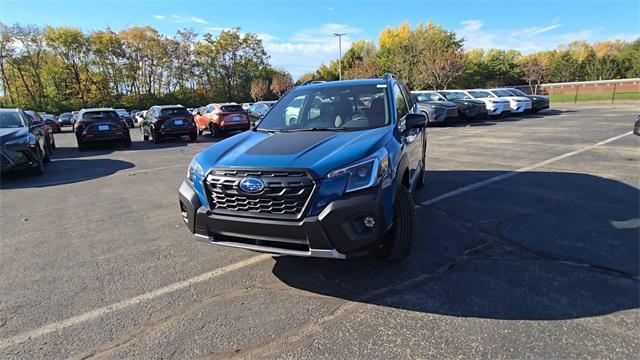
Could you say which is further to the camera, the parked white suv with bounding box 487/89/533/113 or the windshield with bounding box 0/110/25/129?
the parked white suv with bounding box 487/89/533/113

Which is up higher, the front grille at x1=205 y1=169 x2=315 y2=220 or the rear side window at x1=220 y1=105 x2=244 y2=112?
the rear side window at x1=220 y1=105 x2=244 y2=112

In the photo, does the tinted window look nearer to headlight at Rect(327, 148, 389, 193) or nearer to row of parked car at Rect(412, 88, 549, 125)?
row of parked car at Rect(412, 88, 549, 125)

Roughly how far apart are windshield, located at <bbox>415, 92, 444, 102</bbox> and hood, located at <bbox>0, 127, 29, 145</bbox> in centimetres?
1619

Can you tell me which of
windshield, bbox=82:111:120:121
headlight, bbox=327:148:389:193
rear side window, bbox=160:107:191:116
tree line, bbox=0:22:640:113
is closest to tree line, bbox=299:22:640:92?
tree line, bbox=0:22:640:113

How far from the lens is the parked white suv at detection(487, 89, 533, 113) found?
68.8ft

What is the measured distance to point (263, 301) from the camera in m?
3.11

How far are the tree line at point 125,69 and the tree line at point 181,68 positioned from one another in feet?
0.42


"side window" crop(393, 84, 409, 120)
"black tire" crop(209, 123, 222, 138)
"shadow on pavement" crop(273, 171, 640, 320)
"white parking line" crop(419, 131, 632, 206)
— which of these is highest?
"side window" crop(393, 84, 409, 120)

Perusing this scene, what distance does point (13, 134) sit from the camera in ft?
26.9

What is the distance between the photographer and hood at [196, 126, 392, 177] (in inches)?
117

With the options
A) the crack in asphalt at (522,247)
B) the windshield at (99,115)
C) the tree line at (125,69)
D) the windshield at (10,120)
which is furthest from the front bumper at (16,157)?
the tree line at (125,69)

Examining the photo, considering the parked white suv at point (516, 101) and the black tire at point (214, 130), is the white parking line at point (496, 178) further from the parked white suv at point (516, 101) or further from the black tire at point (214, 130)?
the black tire at point (214, 130)

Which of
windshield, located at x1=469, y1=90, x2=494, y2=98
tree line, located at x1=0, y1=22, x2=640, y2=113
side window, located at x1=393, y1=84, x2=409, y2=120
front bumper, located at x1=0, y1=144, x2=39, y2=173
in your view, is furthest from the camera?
tree line, located at x1=0, y1=22, x2=640, y2=113

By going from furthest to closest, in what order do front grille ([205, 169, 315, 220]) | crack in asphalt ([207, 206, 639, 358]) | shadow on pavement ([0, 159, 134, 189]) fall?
shadow on pavement ([0, 159, 134, 189]) < front grille ([205, 169, 315, 220]) < crack in asphalt ([207, 206, 639, 358])
